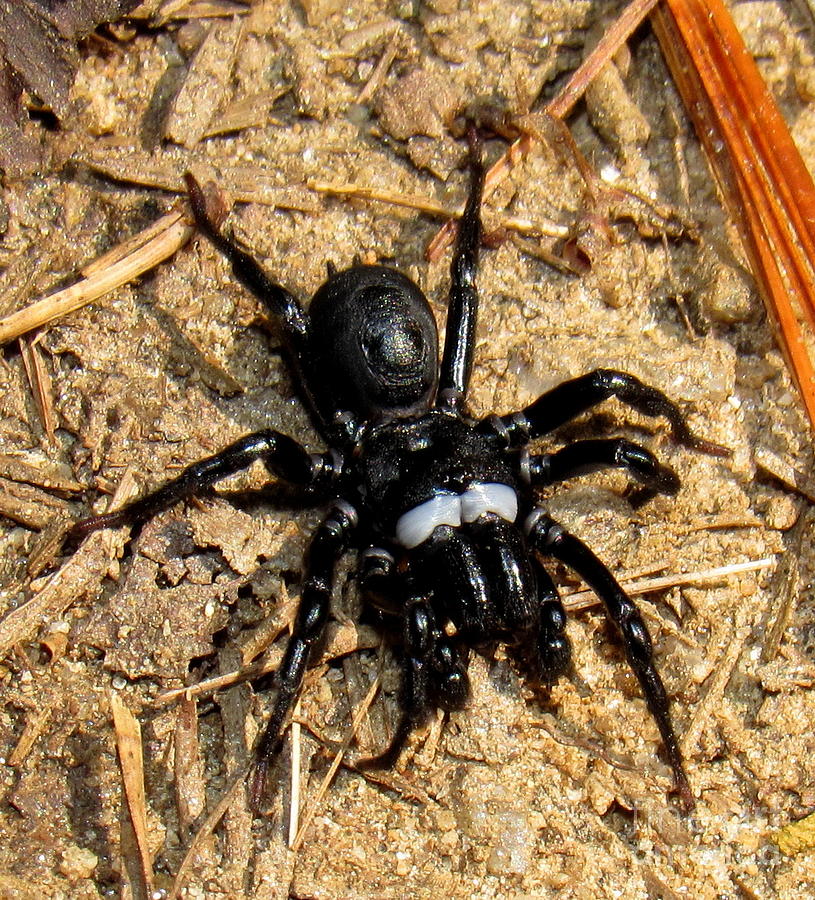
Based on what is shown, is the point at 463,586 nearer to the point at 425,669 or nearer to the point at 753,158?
the point at 425,669

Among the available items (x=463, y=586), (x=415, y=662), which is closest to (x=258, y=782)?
(x=415, y=662)

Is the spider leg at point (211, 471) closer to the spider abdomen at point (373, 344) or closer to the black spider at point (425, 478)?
Result: the black spider at point (425, 478)

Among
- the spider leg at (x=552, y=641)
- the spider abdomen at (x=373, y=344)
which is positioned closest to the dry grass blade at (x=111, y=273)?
the spider abdomen at (x=373, y=344)

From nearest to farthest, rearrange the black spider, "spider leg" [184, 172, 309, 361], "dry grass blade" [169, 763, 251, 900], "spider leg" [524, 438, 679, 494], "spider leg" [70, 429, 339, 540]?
1. "dry grass blade" [169, 763, 251, 900]
2. the black spider
3. "spider leg" [70, 429, 339, 540]
4. "spider leg" [524, 438, 679, 494]
5. "spider leg" [184, 172, 309, 361]

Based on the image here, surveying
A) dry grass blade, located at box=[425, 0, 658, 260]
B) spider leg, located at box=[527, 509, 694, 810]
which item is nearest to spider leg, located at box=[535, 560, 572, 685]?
spider leg, located at box=[527, 509, 694, 810]

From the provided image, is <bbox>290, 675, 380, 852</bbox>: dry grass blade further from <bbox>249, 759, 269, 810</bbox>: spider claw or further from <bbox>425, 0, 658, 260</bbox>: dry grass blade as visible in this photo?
<bbox>425, 0, 658, 260</bbox>: dry grass blade

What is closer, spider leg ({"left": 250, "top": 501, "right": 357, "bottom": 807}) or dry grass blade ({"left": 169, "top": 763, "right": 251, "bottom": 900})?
dry grass blade ({"left": 169, "top": 763, "right": 251, "bottom": 900})
